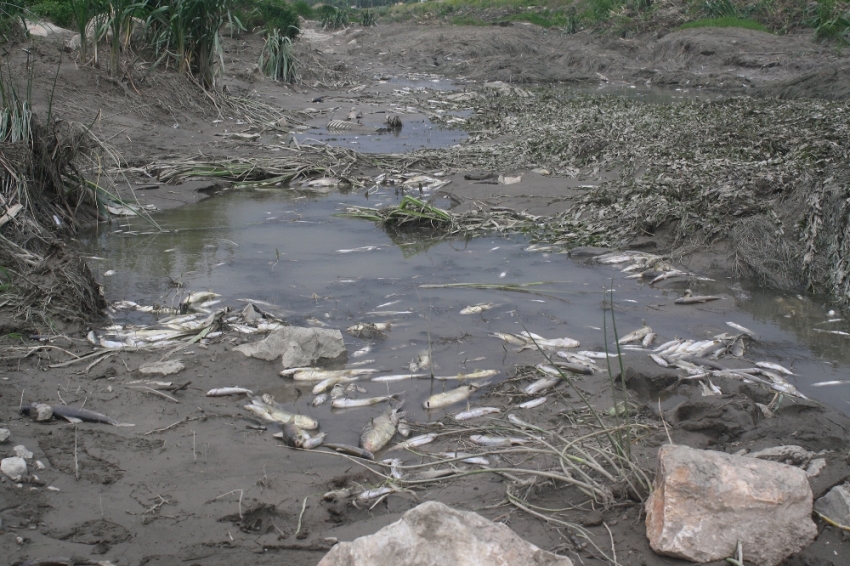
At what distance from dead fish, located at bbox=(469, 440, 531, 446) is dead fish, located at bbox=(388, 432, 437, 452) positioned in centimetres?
20

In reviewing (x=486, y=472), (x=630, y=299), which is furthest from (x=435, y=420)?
(x=630, y=299)

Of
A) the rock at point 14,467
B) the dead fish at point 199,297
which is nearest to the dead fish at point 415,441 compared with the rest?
the rock at point 14,467

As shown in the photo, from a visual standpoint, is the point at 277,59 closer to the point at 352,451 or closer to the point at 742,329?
the point at 742,329

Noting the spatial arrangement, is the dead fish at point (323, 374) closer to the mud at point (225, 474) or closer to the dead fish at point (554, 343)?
the mud at point (225, 474)

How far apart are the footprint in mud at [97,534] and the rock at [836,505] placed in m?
2.54

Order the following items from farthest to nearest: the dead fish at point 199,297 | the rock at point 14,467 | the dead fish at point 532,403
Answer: the dead fish at point 199,297
the dead fish at point 532,403
the rock at point 14,467

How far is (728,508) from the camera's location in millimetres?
2566

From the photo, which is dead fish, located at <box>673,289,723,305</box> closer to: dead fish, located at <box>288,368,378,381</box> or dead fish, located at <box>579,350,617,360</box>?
dead fish, located at <box>579,350,617,360</box>

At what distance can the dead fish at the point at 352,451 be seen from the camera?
345 cm

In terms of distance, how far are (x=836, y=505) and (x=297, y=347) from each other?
2.85 metres

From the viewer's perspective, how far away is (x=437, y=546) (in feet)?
7.41

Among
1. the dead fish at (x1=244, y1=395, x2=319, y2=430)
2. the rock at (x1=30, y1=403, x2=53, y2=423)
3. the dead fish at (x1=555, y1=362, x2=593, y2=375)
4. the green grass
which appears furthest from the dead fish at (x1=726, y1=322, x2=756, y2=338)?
the green grass

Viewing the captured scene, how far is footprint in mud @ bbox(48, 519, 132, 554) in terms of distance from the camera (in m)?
2.67

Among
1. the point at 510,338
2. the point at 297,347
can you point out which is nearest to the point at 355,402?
the point at 297,347
